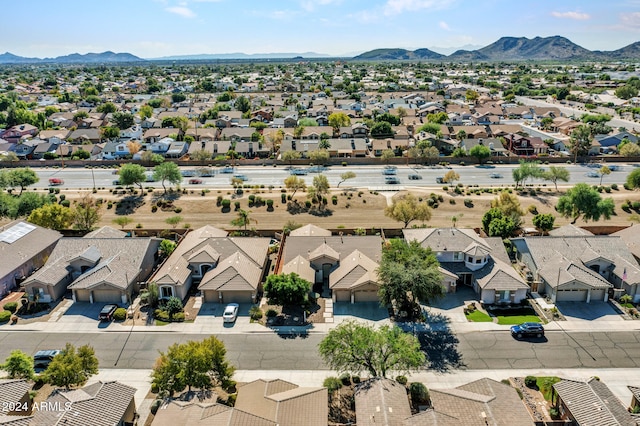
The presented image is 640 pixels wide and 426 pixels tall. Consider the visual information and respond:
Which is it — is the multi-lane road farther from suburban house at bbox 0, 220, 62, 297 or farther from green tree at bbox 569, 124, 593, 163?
suburban house at bbox 0, 220, 62, 297

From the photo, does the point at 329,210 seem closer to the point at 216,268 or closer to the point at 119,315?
the point at 216,268

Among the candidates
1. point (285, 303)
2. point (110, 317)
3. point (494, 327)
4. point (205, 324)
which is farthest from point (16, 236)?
point (494, 327)

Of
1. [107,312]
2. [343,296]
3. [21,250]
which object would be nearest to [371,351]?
[343,296]

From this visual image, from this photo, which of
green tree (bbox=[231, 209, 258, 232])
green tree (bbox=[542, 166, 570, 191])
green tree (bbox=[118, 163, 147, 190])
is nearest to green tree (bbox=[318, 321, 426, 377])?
green tree (bbox=[231, 209, 258, 232])

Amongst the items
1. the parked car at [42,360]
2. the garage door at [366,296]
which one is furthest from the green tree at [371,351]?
the parked car at [42,360]

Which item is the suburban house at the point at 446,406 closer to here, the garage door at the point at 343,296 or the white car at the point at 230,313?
the garage door at the point at 343,296
